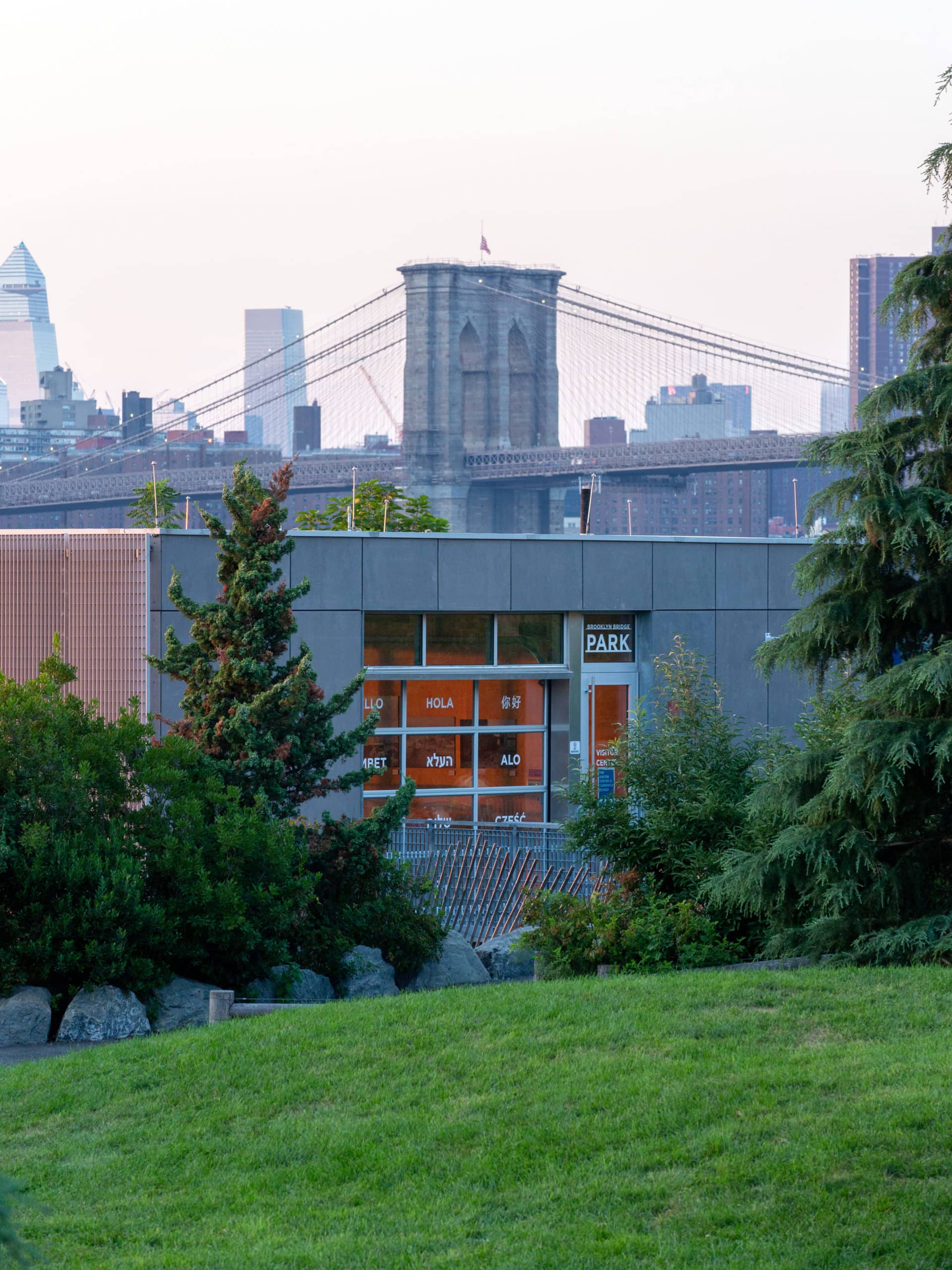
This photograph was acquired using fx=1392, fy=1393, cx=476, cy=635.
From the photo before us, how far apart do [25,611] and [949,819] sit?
12.1 m

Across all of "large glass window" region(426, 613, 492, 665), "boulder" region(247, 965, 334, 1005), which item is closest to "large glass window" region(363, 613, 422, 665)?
"large glass window" region(426, 613, 492, 665)

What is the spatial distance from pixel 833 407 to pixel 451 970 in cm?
5988

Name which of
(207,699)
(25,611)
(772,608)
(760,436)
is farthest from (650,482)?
(207,699)

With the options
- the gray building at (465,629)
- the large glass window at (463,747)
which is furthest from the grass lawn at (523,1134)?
the large glass window at (463,747)

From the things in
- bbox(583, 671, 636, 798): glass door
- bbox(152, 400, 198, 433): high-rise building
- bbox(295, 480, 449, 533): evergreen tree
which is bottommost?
bbox(583, 671, 636, 798): glass door

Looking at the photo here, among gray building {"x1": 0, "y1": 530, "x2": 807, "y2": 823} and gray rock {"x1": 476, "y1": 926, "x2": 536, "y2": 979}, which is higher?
gray building {"x1": 0, "y1": 530, "x2": 807, "y2": 823}

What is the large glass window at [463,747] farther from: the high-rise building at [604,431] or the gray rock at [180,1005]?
the high-rise building at [604,431]

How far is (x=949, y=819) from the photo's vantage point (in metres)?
9.22

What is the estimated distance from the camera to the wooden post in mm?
9219

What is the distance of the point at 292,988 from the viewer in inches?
425

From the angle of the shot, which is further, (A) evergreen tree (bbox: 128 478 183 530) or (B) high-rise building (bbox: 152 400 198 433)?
(B) high-rise building (bbox: 152 400 198 433)

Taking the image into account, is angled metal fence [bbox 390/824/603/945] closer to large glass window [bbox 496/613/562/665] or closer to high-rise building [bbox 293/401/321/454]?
large glass window [bbox 496/613/562/665]

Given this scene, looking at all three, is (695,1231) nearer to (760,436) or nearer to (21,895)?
(21,895)

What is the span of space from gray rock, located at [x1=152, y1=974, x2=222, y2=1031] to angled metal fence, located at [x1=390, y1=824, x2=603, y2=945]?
16.0 feet
